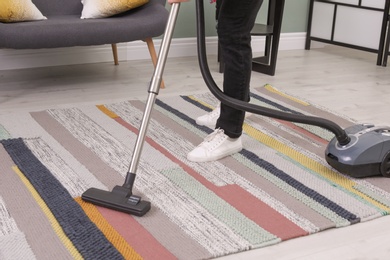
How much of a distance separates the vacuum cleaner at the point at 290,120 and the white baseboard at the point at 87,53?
182 centimetres

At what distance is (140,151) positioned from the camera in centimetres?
155

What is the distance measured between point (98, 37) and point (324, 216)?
1545 mm

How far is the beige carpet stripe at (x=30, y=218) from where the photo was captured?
4.46 feet

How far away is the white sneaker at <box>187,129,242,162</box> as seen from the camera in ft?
6.38

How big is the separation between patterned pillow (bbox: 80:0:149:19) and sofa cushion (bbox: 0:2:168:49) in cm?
4

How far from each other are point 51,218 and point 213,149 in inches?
25.8

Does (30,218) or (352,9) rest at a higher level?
(352,9)

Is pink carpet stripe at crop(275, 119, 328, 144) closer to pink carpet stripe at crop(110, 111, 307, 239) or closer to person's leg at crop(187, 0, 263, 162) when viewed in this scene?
person's leg at crop(187, 0, 263, 162)

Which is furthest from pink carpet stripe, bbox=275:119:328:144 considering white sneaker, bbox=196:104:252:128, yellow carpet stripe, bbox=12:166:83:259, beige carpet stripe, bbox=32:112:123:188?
yellow carpet stripe, bbox=12:166:83:259

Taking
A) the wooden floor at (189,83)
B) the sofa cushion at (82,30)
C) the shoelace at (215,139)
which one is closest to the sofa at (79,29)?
the sofa cushion at (82,30)

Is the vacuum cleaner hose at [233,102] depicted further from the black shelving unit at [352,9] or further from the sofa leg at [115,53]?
the black shelving unit at [352,9]

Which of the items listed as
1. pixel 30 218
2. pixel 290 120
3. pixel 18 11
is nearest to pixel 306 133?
pixel 290 120

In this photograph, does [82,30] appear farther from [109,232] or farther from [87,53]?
[109,232]

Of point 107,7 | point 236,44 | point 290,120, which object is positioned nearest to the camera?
point 290,120
